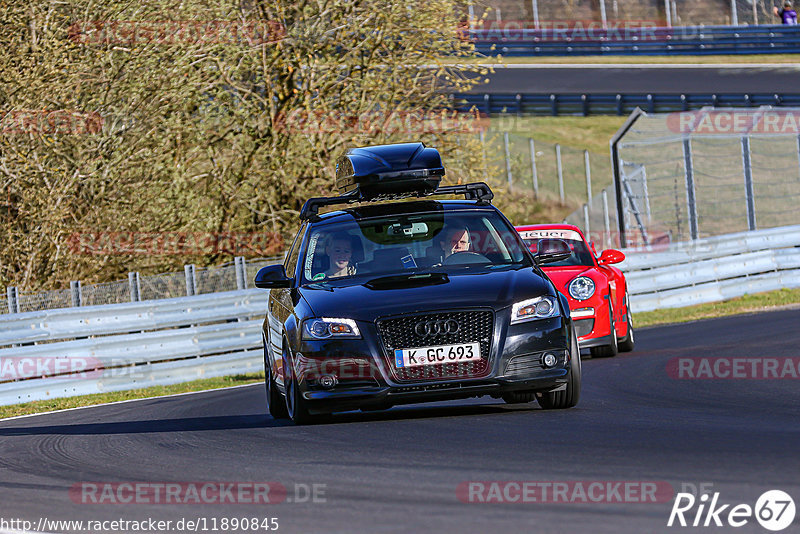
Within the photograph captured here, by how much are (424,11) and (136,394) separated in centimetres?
1056

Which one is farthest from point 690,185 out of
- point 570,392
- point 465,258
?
point 570,392

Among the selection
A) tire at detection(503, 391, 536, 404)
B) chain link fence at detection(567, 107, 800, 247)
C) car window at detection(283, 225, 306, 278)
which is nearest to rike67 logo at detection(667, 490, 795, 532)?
tire at detection(503, 391, 536, 404)

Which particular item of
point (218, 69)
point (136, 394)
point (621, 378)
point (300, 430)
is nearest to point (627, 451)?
point (300, 430)

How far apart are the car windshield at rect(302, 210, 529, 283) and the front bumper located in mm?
891

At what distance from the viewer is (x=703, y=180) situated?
141ft

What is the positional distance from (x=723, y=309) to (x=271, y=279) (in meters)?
14.2

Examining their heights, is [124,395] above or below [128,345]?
below

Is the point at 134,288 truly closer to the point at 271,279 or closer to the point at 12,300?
the point at 12,300

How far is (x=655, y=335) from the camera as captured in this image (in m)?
18.8

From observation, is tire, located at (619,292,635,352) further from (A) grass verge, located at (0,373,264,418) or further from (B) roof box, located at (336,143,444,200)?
(B) roof box, located at (336,143,444,200)

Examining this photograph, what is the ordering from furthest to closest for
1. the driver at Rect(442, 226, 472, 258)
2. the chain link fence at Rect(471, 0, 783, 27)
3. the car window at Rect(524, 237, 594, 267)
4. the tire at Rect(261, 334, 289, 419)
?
the chain link fence at Rect(471, 0, 783, 27) < the car window at Rect(524, 237, 594, 267) < the tire at Rect(261, 334, 289, 419) < the driver at Rect(442, 226, 472, 258)

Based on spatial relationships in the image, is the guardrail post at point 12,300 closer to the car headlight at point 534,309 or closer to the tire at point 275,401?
the tire at point 275,401

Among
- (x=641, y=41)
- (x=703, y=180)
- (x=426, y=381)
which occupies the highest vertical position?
(x=426, y=381)

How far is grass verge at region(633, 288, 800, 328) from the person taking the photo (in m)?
22.1
